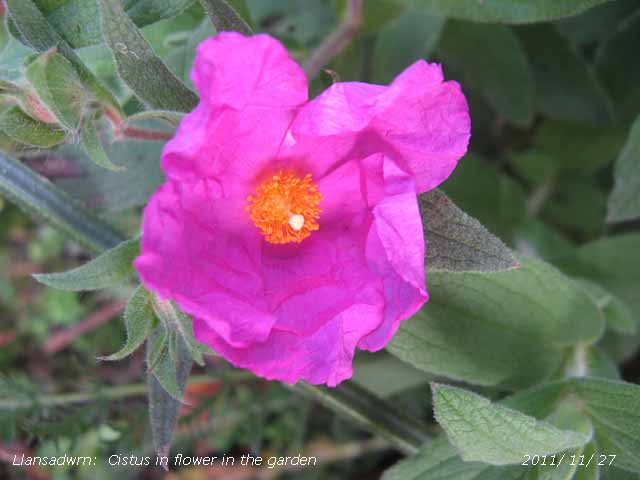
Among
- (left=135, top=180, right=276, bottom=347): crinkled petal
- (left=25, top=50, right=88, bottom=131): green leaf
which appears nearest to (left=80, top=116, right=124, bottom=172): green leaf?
(left=25, top=50, right=88, bottom=131): green leaf

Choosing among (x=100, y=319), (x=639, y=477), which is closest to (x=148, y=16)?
(x=639, y=477)

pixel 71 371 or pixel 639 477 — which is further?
pixel 71 371

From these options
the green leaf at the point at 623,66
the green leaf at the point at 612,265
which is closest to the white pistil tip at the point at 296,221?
the green leaf at the point at 612,265

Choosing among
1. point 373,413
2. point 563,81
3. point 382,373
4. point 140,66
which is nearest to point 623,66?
point 563,81

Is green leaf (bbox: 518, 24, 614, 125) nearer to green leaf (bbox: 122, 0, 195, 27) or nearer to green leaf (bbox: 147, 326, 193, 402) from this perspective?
green leaf (bbox: 122, 0, 195, 27)

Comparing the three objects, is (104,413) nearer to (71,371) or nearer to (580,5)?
(71,371)
